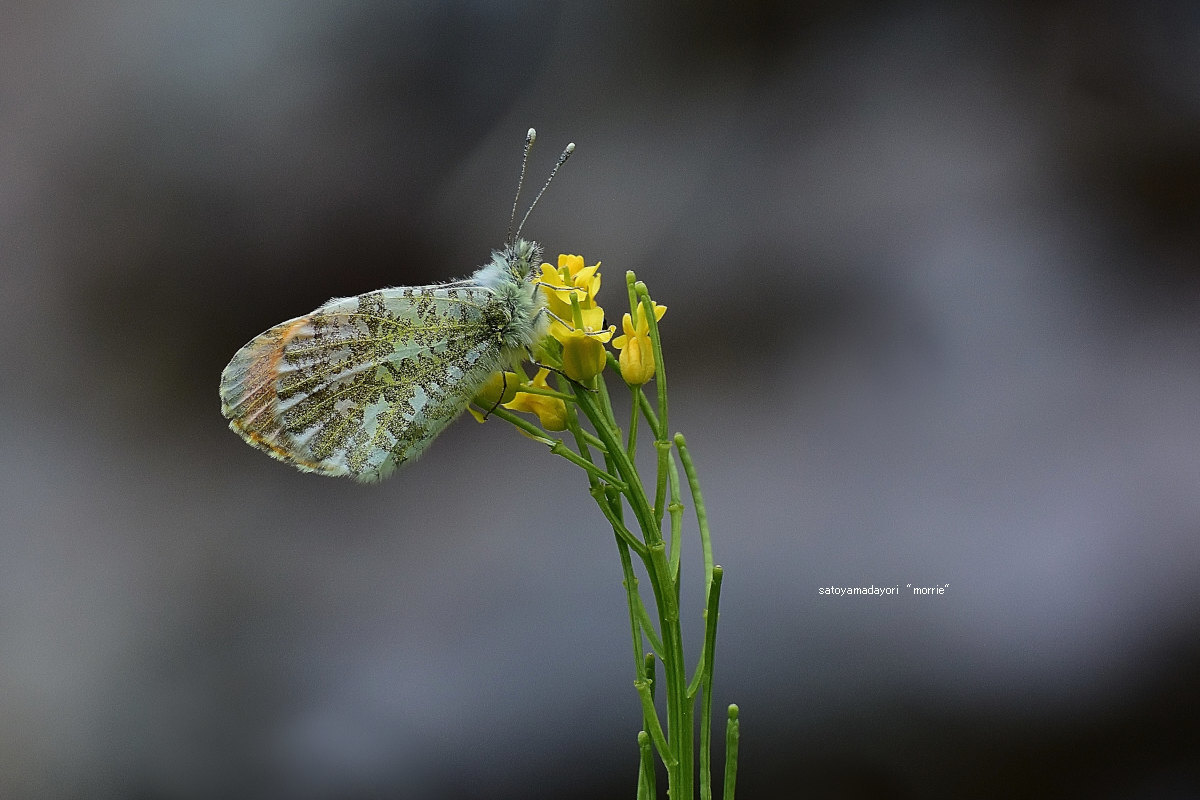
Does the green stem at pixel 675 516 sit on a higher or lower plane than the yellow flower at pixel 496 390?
lower

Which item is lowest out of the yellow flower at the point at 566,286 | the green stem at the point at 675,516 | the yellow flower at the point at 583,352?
the green stem at the point at 675,516

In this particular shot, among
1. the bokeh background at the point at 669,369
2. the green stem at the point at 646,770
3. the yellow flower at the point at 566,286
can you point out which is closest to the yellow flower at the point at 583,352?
the yellow flower at the point at 566,286

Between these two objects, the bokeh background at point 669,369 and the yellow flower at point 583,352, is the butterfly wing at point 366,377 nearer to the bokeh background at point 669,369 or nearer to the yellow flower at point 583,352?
the yellow flower at point 583,352

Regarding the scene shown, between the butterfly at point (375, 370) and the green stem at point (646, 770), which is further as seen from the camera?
the butterfly at point (375, 370)

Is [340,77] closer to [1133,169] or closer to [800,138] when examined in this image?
[800,138]

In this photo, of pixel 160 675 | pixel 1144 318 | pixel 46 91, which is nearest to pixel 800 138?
pixel 1144 318

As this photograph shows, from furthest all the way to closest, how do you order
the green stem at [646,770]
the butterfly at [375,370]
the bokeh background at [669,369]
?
the bokeh background at [669,369], the butterfly at [375,370], the green stem at [646,770]

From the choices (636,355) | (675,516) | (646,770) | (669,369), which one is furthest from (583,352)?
(669,369)
